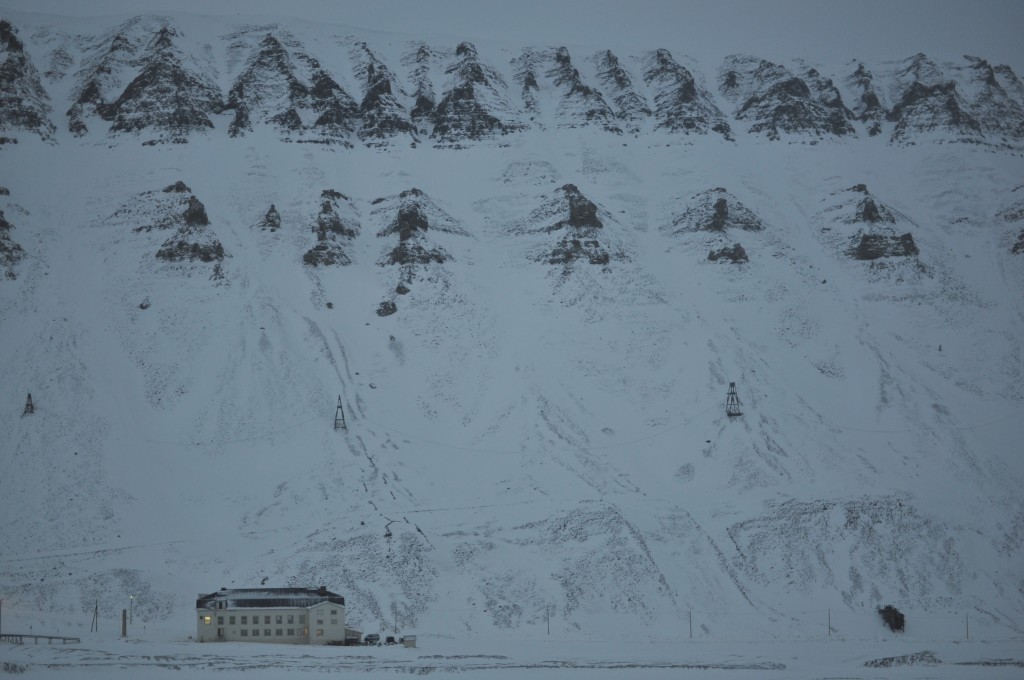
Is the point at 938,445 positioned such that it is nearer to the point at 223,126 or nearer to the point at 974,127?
the point at 974,127

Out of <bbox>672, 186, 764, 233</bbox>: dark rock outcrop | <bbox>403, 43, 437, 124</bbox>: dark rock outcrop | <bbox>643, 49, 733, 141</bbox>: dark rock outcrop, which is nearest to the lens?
<bbox>672, 186, 764, 233</bbox>: dark rock outcrop

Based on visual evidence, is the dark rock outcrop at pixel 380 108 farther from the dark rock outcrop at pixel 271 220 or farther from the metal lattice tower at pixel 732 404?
the metal lattice tower at pixel 732 404

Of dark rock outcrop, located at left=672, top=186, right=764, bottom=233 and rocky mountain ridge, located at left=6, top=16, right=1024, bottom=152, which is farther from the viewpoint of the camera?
rocky mountain ridge, located at left=6, top=16, right=1024, bottom=152

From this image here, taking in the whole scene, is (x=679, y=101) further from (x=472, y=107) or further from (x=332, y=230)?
(x=332, y=230)

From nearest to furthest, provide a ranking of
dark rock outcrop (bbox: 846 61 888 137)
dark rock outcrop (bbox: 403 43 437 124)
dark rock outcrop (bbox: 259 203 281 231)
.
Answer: dark rock outcrop (bbox: 259 203 281 231), dark rock outcrop (bbox: 403 43 437 124), dark rock outcrop (bbox: 846 61 888 137)

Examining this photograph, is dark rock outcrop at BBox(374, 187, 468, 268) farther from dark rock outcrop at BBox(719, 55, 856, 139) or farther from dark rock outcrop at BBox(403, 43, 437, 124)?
dark rock outcrop at BBox(719, 55, 856, 139)

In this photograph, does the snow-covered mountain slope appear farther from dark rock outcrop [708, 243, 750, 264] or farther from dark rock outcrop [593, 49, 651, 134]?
dark rock outcrop [593, 49, 651, 134]

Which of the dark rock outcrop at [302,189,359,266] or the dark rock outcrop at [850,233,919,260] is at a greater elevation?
the dark rock outcrop at [302,189,359,266]

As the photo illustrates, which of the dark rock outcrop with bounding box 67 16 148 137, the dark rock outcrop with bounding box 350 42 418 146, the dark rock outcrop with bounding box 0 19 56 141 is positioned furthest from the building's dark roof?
the dark rock outcrop with bounding box 67 16 148 137

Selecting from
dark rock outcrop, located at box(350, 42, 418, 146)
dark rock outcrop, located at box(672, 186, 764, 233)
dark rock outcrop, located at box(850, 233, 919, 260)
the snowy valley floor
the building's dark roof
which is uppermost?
dark rock outcrop, located at box(350, 42, 418, 146)
